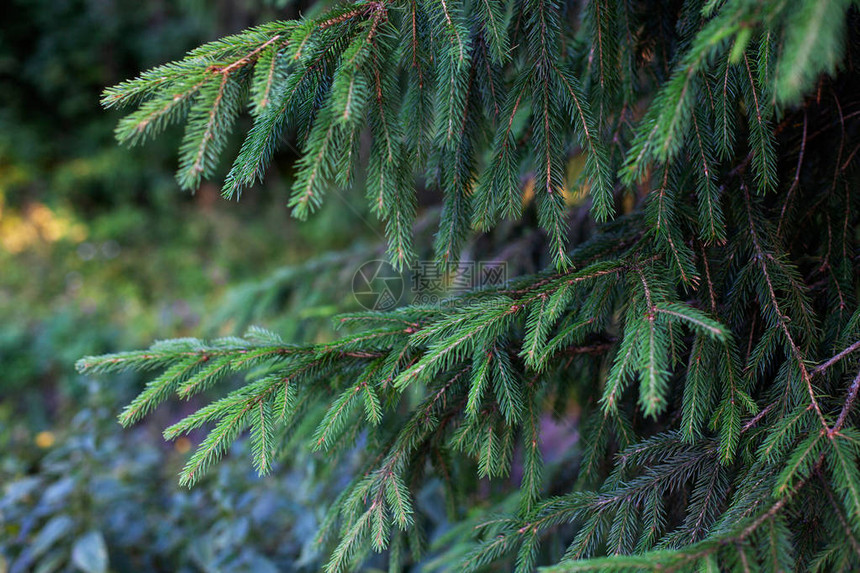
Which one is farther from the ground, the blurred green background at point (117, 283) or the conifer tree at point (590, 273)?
the conifer tree at point (590, 273)

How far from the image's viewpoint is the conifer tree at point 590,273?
36.5 inches

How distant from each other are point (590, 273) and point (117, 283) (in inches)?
261

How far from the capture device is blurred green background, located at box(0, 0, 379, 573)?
7.23ft

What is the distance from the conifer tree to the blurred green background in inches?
32.9

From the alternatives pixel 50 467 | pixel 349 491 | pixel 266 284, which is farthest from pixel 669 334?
pixel 50 467

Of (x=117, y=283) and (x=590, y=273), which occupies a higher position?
(x=590, y=273)

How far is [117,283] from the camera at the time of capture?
6.37 m

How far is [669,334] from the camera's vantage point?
99cm

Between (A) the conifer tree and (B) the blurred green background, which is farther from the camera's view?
(B) the blurred green background

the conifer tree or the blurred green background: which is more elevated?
the conifer tree

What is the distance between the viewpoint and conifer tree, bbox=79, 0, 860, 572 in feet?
3.04

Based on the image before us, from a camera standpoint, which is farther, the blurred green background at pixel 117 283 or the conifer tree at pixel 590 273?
the blurred green background at pixel 117 283

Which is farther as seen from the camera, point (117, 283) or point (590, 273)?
point (117, 283)

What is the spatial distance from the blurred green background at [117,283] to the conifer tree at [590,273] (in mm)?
835
